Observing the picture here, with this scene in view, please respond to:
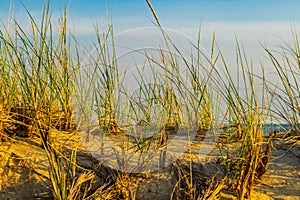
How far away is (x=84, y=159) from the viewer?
2291 mm

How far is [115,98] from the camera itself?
274 cm

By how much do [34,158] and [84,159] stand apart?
274 millimetres

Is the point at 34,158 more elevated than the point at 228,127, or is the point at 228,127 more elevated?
the point at 228,127

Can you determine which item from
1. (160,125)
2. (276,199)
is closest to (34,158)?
(160,125)

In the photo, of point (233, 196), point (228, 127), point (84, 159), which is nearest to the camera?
point (233, 196)

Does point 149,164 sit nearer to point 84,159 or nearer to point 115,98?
point 84,159

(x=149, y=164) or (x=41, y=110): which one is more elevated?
(x=41, y=110)

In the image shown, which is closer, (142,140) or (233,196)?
(233,196)

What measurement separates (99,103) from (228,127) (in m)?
0.86

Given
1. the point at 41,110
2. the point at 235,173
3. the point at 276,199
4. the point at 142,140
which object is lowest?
the point at 276,199

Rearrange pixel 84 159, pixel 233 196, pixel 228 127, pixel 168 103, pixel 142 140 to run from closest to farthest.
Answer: pixel 233 196 → pixel 84 159 → pixel 142 140 → pixel 228 127 → pixel 168 103

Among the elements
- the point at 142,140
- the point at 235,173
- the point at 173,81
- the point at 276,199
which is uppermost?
the point at 173,81

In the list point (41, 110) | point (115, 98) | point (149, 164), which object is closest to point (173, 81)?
point (115, 98)

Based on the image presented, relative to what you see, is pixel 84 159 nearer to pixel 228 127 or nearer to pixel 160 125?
pixel 160 125
